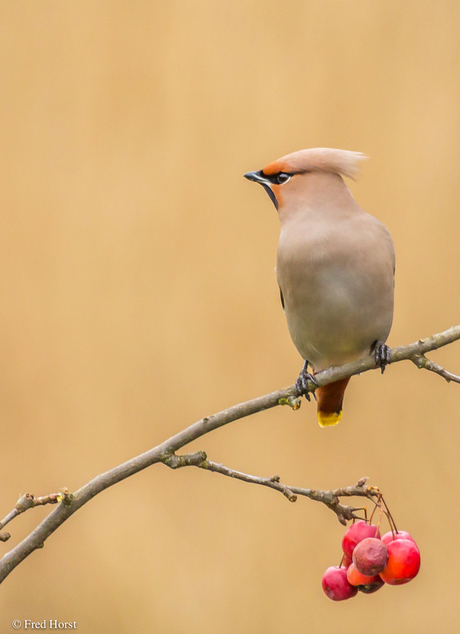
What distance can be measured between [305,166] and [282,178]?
7 cm

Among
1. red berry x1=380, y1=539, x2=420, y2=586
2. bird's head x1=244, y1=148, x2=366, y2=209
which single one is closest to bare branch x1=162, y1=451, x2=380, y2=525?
red berry x1=380, y1=539, x2=420, y2=586

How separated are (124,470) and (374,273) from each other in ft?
2.55

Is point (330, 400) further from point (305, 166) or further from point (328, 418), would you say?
point (305, 166)

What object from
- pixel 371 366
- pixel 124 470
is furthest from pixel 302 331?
pixel 124 470

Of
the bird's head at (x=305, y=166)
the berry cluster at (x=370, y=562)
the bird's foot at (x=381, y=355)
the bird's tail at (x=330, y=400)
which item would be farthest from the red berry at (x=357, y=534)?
the bird's head at (x=305, y=166)

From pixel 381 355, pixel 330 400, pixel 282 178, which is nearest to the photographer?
pixel 381 355

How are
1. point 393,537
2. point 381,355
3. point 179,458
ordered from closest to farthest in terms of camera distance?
point 179,458 → point 393,537 → point 381,355

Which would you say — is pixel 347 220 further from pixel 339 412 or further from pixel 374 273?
pixel 339 412

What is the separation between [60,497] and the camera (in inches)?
42.1

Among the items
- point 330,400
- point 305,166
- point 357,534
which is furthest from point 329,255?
point 357,534

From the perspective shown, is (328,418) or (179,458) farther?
(328,418)

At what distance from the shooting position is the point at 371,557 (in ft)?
3.95

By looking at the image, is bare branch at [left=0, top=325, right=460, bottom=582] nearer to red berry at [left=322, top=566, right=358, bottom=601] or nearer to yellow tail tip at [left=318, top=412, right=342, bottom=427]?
red berry at [left=322, top=566, right=358, bottom=601]

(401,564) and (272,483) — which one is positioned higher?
(272,483)
